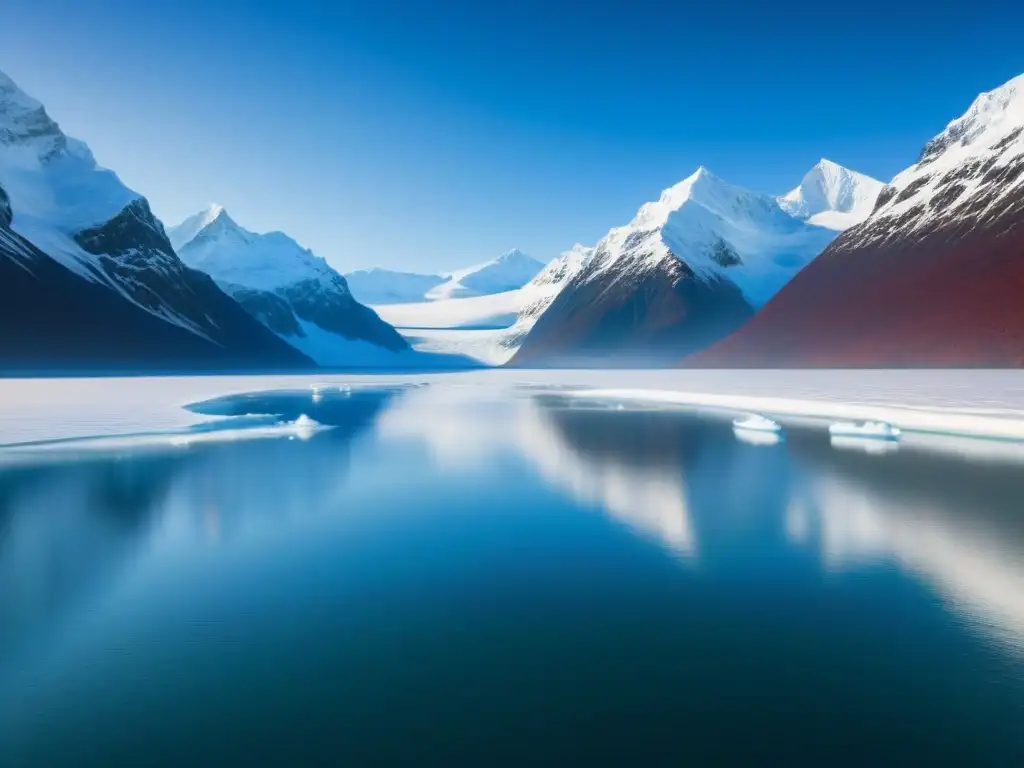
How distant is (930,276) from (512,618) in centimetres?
12508

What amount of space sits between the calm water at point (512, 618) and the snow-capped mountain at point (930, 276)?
91227 mm

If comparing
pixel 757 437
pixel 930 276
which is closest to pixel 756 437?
pixel 757 437

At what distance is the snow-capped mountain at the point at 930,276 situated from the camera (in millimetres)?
101875

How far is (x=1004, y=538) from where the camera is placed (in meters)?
15.0

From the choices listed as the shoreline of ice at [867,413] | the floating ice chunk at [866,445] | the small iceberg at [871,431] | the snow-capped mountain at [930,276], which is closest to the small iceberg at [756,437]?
the floating ice chunk at [866,445]

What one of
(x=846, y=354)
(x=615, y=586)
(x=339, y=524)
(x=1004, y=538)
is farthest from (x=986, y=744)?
(x=846, y=354)

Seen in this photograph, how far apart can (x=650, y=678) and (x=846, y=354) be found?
4813 inches

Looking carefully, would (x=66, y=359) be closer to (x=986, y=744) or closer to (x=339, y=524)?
(x=339, y=524)

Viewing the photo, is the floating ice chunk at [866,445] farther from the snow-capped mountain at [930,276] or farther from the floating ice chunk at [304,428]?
the snow-capped mountain at [930,276]

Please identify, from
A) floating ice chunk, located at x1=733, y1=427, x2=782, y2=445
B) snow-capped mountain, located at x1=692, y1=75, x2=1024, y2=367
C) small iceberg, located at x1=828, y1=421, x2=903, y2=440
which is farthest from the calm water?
snow-capped mountain, located at x1=692, y1=75, x2=1024, y2=367

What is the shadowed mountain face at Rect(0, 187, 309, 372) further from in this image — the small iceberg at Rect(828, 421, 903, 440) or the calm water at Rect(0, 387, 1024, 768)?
the small iceberg at Rect(828, 421, 903, 440)

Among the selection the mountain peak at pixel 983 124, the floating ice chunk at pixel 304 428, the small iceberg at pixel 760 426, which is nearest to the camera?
the small iceberg at pixel 760 426

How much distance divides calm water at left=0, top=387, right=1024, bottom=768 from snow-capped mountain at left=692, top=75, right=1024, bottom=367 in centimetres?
9123

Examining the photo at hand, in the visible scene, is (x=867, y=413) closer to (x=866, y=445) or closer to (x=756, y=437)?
(x=756, y=437)
